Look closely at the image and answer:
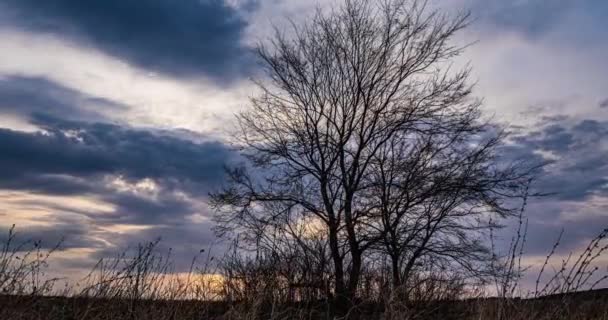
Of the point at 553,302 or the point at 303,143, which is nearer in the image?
the point at 553,302

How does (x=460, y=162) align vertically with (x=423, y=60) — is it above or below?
below

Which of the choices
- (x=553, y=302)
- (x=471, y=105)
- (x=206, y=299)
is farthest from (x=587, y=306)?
(x=471, y=105)

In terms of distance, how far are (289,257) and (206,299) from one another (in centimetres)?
285

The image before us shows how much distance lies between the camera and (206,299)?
407 inches

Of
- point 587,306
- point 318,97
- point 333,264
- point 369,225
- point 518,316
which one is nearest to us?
point 518,316

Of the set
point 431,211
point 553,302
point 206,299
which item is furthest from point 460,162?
point 206,299

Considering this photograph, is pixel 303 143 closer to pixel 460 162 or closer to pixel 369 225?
pixel 369 225

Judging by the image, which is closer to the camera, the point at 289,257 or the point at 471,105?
the point at 289,257

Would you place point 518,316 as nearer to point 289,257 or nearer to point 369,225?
point 289,257

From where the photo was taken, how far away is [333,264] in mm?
16062

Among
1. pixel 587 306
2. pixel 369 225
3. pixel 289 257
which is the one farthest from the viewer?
pixel 369 225

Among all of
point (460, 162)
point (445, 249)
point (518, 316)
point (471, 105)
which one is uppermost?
point (471, 105)

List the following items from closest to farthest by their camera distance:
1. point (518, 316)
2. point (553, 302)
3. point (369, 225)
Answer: point (518, 316) < point (553, 302) < point (369, 225)

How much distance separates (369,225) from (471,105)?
434cm
